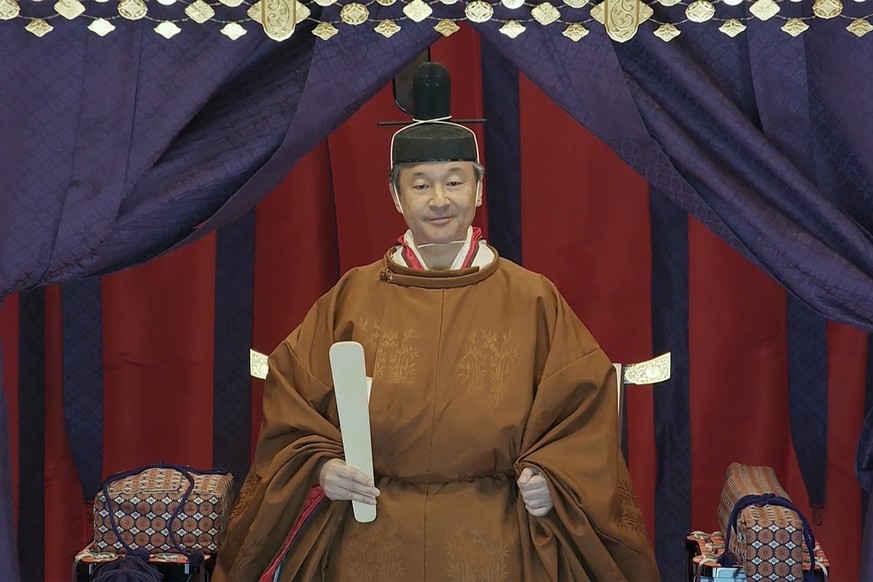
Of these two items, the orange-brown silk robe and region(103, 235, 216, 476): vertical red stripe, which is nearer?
the orange-brown silk robe

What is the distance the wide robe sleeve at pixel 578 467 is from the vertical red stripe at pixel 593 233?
795 mm

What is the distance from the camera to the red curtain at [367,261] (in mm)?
3793

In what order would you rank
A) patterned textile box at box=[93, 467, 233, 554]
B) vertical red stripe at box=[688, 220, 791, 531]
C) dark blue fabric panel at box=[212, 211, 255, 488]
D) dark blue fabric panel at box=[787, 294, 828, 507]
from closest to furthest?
patterned textile box at box=[93, 467, 233, 554]
dark blue fabric panel at box=[787, 294, 828, 507]
vertical red stripe at box=[688, 220, 791, 531]
dark blue fabric panel at box=[212, 211, 255, 488]

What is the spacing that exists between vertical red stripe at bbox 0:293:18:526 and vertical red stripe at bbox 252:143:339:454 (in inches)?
26.6

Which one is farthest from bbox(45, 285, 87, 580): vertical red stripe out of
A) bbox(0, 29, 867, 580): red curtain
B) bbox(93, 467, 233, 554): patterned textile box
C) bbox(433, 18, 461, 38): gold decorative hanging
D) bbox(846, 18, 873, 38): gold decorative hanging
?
bbox(846, 18, 873, 38): gold decorative hanging

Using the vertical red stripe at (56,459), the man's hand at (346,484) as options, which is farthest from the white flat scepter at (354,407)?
the vertical red stripe at (56,459)

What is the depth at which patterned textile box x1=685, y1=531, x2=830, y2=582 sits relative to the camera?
3023 mm

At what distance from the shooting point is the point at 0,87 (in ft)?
9.88

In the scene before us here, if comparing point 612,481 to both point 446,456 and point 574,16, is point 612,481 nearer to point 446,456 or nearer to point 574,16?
point 446,456

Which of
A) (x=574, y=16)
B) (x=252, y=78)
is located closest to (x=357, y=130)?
(x=252, y=78)

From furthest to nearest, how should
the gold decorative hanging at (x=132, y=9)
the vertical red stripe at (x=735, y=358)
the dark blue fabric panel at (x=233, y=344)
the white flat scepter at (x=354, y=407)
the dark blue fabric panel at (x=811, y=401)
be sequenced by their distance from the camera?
the dark blue fabric panel at (x=233, y=344) < the vertical red stripe at (x=735, y=358) < the dark blue fabric panel at (x=811, y=401) < the gold decorative hanging at (x=132, y=9) < the white flat scepter at (x=354, y=407)

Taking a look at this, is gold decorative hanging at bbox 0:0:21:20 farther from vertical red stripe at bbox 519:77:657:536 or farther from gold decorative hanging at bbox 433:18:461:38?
vertical red stripe at bbox 519:77:657:536

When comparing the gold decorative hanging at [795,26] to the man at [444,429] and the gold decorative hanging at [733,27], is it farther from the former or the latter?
the man at [444,429]

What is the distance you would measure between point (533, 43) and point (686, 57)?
1.13 feet
